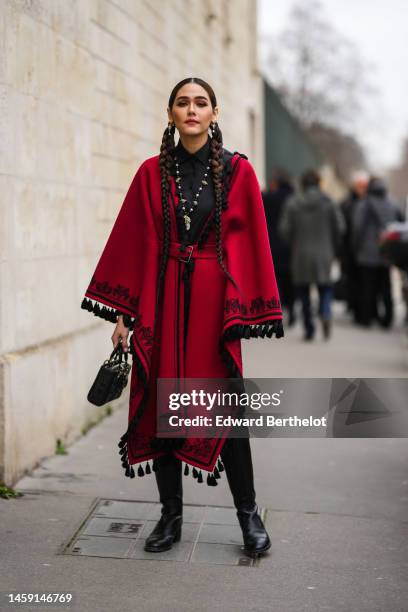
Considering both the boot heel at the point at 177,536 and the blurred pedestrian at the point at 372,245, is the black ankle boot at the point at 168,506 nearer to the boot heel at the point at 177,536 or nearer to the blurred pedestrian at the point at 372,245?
the boot heel at the point at 177,536

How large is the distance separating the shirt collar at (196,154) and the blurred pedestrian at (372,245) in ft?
28.6

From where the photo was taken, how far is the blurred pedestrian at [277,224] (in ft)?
41.5

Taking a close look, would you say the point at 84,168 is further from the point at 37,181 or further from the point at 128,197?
the point at 128,197

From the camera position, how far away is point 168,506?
4.39 meters

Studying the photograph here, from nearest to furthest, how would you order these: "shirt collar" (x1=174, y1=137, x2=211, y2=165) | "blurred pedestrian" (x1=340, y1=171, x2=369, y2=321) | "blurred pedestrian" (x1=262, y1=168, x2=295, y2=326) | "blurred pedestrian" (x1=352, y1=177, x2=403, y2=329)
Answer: "shirt collar" (x1=174, y1=137, x2=211, y2=165) → "blurred pedestrian" (x1=262, y1=168, x2=295, y2=326) → "blurred pedestrian" (x1=352, y1=177, x2=403, y2=329) → "blurred pedestrian" (x1=340, y1=171, x2=369, y2=321)

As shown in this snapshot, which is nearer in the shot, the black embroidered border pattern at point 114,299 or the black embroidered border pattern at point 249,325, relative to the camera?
the black embroidered border pattern at point 249,325

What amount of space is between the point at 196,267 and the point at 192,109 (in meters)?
0.62

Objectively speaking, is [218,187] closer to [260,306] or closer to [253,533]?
[260,306]

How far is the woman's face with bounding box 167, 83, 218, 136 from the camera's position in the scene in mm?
4133

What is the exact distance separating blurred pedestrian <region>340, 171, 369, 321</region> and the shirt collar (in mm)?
9270

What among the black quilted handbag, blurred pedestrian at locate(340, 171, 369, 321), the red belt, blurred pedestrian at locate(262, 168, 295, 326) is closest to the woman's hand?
the black quilted handbag

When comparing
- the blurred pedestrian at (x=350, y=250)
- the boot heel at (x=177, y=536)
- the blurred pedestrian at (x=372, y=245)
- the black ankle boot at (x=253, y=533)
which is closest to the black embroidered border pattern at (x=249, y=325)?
the black ankle boot at (x=253, y=533)

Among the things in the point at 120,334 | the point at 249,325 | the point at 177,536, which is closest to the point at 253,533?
the point at 177,536

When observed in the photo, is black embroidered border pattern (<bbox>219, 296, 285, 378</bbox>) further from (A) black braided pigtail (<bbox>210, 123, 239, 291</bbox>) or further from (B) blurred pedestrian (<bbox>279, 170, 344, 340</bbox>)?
(B) blurred pedestrian (<bbox>279, 170, 344, 340</bbox>)
